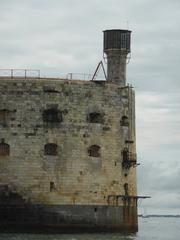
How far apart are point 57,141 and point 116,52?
778cm

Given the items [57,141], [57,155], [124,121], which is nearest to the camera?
[57,141]

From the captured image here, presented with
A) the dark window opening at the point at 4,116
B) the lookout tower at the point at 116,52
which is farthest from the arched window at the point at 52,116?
the lookout tower at the point at 116,52

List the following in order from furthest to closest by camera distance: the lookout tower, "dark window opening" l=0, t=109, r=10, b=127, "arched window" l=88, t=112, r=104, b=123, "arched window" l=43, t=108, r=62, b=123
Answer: the lookout tower, "arched window" l=88, t=112, r=104, b=123, "arched window" l=43, t=108, r=62, b=123, "dark window opening" l=0, t=109, r=10, b=127

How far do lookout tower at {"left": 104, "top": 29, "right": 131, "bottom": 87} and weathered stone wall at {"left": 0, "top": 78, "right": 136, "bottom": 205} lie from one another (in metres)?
3.67

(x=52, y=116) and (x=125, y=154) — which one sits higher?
(x=52, y=116)

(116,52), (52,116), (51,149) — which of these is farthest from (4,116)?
(116,52)

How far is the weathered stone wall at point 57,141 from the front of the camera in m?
56.3

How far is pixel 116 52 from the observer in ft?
203

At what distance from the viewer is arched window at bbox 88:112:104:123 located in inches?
2261

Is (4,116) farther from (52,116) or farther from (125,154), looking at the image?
(125,154)

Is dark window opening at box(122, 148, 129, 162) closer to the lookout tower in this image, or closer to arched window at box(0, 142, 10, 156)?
the lookout tower

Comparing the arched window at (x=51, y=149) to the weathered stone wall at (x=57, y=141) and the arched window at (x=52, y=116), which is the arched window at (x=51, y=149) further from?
the arched window at (x=52, y=116)

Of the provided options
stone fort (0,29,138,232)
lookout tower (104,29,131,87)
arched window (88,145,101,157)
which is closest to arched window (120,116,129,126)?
stone fort (0,29,138,232)

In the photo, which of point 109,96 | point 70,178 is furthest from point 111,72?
point 70,178
